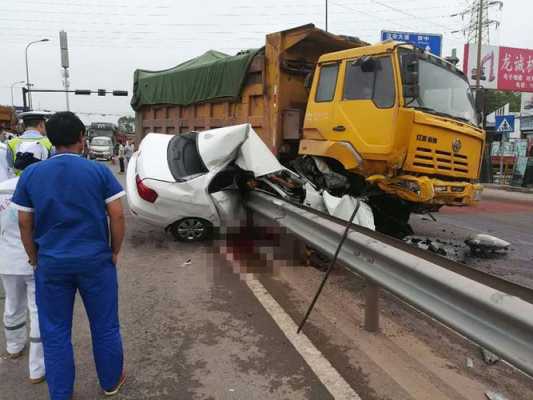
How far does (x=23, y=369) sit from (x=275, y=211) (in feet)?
9.76

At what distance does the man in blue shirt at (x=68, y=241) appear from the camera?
263 cm

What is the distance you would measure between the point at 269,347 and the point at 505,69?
2869 centimetres

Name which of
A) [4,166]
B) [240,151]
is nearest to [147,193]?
[240,151]

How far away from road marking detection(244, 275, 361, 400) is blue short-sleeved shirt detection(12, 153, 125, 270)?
1579 mm

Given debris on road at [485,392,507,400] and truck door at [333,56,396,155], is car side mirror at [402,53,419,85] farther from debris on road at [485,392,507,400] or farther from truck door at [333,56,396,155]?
debris on road at [485,392,507,400]

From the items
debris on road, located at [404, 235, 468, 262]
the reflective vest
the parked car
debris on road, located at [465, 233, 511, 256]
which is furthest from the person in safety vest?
the parked car

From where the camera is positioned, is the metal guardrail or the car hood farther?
the car hood

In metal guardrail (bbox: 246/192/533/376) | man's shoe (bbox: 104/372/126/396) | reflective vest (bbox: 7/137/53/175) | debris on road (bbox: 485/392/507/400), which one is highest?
reflective vest (bbox: 7/137/53/175)

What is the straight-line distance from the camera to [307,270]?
212 inches

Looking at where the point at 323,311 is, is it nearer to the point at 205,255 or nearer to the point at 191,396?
the point at 191,396

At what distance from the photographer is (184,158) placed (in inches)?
264

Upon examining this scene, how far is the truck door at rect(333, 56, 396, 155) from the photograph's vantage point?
18.4ft

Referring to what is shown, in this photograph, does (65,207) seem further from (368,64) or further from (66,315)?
(368,64)

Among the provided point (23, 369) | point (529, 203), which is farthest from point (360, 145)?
point (529, 203)
